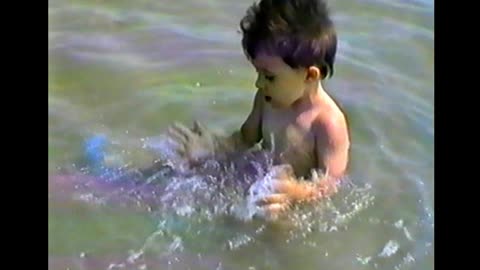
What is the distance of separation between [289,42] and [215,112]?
183mm

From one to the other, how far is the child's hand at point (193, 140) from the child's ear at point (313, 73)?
0.57 feet

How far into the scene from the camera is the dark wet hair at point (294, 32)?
1.42 m

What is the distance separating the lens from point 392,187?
1.49 m

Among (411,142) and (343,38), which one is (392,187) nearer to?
(411,142)

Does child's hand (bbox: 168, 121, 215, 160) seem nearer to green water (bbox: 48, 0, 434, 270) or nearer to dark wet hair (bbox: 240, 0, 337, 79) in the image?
green water (bbox: 48, 0, 434, 270)

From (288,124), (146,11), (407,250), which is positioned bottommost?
(407,250)

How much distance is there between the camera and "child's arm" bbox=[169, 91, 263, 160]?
1494 mm

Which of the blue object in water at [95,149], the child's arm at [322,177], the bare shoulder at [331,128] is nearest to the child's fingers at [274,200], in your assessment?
A: the child's arm at [322,177]

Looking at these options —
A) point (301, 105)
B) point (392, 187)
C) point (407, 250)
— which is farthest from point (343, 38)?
point (407, 250)

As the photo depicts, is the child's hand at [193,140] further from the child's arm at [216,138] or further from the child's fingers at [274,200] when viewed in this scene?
the child's fingers at [274,200]

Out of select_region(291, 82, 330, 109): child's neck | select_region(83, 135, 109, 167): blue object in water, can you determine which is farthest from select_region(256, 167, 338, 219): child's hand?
select_region(83, 135, 109, 167): blue object in water

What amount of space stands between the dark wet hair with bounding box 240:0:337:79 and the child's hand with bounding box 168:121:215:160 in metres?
0.14

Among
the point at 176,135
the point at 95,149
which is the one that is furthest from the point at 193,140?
the point at 95,149
